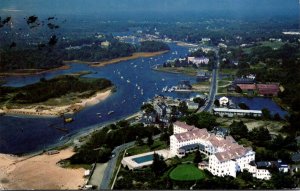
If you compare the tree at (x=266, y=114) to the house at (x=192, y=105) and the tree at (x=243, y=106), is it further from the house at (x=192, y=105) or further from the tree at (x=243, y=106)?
the house at (x=192, y=105)

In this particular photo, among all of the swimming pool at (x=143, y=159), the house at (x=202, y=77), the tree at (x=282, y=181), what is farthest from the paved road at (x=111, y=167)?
the house at (x=202, y=77)

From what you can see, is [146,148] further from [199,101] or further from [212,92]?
[212,92]

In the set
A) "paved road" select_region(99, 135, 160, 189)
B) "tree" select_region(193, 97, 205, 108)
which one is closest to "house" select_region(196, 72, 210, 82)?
"tree" select_region(193, 97, 205, 108)

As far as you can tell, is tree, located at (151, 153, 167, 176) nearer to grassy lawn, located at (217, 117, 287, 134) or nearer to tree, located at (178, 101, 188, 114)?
grassy lawn, located at (217, 117, 287, 134)

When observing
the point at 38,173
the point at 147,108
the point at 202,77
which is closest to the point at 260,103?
the point at 202,77

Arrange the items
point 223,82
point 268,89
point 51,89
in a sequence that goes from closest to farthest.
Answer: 1. point 51,89
2. point 268,89
3. point 223,82

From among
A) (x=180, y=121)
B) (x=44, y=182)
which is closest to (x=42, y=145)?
(x=44, y=182)
